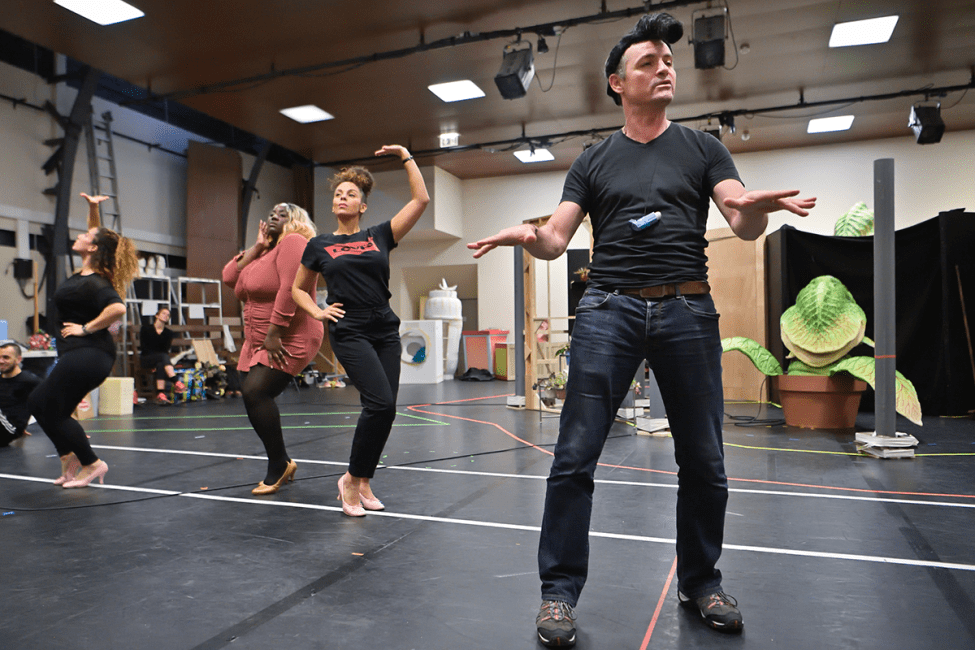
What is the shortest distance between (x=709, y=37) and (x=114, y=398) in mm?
7838

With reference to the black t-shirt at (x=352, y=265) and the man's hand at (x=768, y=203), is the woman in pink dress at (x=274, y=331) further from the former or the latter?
the man's hand at (x=768, y=203)

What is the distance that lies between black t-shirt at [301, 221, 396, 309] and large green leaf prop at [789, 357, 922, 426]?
3.65 meters

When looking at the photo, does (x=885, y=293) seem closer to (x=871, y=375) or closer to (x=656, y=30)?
(x=871, y=375)

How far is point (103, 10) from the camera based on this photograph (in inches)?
286

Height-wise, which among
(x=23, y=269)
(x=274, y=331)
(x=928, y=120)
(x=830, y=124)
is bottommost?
(x=274, y=331)

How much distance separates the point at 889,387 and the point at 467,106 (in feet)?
25.0

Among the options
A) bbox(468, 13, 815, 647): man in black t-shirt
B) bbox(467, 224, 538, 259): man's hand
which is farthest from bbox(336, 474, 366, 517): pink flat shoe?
bbox(467, 224, 538, 259): man's hand

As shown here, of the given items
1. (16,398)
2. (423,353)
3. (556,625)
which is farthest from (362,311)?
(423,353)

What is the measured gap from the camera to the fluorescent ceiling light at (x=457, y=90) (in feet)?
31.4

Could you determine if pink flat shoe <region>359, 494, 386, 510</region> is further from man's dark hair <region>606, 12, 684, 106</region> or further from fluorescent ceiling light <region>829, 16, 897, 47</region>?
fluorescent ceiling light <region>829, 16, 897, 47</region>

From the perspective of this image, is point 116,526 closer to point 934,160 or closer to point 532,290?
point 532,290

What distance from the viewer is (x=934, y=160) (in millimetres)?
11742

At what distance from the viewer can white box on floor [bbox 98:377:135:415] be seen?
25.7 feet

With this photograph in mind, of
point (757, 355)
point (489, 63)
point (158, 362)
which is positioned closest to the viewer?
point (757, 355)
